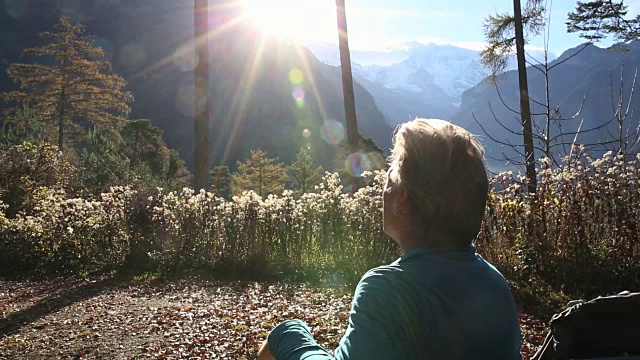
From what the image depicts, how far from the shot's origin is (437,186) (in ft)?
4.15

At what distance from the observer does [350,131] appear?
12094 millimetres

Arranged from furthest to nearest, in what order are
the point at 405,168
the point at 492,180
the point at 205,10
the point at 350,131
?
the point at 350,131 < the point at 205,10 < the point at 492,180 < the point at 405,168

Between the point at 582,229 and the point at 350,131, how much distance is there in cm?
695

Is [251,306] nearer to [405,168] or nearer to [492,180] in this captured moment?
[492,180]

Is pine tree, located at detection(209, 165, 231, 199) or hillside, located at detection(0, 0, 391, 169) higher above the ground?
hillside, located at detection(0, 0, 391, 169)

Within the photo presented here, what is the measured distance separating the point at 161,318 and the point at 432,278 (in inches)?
181

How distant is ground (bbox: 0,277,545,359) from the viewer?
170 inches

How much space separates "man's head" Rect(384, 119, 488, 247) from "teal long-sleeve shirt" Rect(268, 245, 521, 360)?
0.18ft

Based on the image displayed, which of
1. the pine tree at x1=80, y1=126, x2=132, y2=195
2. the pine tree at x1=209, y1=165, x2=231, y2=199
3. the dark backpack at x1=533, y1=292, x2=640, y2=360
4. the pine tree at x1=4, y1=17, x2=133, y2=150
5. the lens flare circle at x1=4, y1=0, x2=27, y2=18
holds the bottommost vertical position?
the pine tree at x1=209, y1=165, x2=231, y2=199

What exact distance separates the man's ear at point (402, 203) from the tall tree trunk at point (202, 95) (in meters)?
9.55

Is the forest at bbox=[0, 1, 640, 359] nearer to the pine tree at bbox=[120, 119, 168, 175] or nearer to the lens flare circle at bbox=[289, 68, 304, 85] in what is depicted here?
the pine tree at bbox=[120, 119, 168, 175]

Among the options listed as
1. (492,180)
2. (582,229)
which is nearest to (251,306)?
(492,180)

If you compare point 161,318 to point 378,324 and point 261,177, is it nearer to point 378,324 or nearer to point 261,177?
point 378,324

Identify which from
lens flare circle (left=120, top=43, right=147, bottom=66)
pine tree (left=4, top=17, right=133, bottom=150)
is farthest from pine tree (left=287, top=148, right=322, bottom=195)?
lens flare circle (left=120, top=43, right=147, bottom=66)
